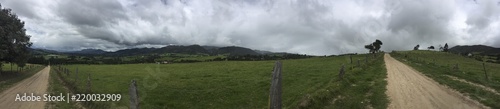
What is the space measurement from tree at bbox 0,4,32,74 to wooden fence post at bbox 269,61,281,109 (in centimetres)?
5764

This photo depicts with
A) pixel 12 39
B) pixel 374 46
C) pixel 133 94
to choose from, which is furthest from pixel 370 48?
pixel 133 94

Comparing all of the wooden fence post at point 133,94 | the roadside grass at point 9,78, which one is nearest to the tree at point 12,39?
the roadside grass at point 9,78

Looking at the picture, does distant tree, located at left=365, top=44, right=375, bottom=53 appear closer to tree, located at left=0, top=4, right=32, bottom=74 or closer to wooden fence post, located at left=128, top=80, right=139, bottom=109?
tree, located at left=0, top=4, right=32, bottom=74

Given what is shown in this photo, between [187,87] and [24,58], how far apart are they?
1591 inches

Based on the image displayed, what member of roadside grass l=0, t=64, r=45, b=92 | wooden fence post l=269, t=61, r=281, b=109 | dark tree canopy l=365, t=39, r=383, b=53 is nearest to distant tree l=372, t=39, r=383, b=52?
dark tree canopy l=365, t=39, r=383, b=53

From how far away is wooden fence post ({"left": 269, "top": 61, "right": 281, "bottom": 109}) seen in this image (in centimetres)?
1111

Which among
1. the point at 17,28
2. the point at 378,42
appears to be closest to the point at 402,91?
the point at 17,28

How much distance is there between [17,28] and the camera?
5866 cm

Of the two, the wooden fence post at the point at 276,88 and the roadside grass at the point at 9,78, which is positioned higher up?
the wooden fence post at the point at 276,88

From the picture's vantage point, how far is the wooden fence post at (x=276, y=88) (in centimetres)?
1111

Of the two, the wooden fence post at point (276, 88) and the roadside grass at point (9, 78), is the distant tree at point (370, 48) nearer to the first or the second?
the roadside grass at point (9, 78)

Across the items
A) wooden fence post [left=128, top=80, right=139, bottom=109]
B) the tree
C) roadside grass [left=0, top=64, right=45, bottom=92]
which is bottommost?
roadside grass [left=0, top=64, right=45, bottom=92]

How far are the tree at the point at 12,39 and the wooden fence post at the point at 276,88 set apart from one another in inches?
2269

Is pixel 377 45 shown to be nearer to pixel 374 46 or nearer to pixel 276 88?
pixel 374 46
